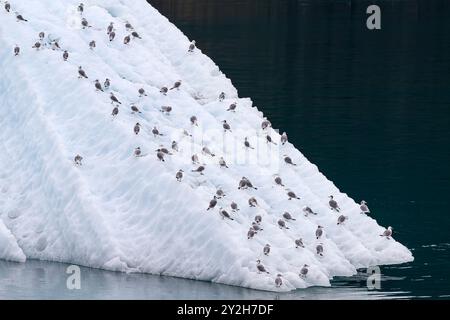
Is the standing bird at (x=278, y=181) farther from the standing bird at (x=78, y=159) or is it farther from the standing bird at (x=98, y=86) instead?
the standing bird at (x=98, y=86)

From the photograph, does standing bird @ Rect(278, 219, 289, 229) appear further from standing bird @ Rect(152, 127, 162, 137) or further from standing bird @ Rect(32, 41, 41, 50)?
standing bird @ Rect(32, 41, 41, 50)

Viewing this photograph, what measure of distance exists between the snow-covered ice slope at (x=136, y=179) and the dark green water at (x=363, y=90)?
11.4 feet

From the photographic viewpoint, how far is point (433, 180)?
70312 millimetres

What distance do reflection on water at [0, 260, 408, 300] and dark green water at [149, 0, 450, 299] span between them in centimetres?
153

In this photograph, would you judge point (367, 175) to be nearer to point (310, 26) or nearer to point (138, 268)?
point (138, 268)

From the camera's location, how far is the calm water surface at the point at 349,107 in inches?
1794

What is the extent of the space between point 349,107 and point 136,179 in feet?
177

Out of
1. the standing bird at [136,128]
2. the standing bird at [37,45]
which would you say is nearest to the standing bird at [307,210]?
the standing bird at [136,128]

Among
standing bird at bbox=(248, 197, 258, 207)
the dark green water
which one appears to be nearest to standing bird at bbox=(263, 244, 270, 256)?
standing bird at bbox=(248, 197, 258, 207)

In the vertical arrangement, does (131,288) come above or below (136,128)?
below

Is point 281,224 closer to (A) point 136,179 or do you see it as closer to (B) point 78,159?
(A) point 136,179

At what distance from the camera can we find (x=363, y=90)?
10975 centimetres

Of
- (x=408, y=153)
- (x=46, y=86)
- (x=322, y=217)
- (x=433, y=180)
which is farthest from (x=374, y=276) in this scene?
(x=408, y=153)

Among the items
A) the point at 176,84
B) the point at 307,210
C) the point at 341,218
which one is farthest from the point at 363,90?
the point at 307,210
